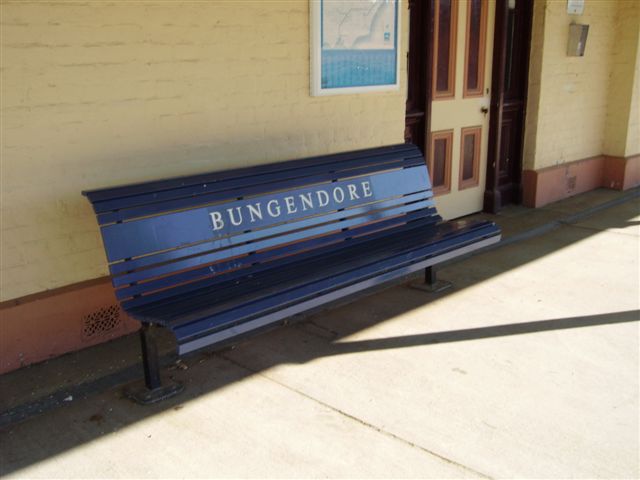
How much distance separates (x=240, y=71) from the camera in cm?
435

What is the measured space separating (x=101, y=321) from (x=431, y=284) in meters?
2.33

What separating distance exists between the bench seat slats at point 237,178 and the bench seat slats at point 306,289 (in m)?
0.70

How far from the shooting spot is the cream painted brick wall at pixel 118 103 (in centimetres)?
350

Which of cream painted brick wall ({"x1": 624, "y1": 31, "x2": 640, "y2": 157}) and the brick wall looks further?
cream painted brick wall ({"x1": 624, "y1": 31, "x2": 640, "y2": 157})

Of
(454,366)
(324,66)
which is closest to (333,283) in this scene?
(454,366)

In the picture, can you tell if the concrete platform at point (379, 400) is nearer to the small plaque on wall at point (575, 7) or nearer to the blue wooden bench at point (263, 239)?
the blue wooden bench at point (263, 239)

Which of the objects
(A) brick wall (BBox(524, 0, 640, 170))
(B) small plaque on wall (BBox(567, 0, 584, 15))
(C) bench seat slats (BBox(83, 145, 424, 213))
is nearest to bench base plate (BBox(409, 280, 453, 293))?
(C) bench seat slats (BBox(83, 145, 424, 213))

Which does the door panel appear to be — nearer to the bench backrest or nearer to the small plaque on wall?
the small plaque on wall

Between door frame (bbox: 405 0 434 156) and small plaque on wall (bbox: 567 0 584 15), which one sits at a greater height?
small plaque on wall (bbox: 567 0 584 15)

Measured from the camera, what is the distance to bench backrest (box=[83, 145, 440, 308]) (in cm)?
346

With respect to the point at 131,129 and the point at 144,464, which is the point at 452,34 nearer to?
the point at 131,129

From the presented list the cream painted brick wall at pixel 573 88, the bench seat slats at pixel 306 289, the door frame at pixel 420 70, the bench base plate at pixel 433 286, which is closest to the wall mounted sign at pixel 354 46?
the door frame at pixel 420 70

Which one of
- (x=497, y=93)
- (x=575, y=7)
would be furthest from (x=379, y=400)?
(x=575, y=7)

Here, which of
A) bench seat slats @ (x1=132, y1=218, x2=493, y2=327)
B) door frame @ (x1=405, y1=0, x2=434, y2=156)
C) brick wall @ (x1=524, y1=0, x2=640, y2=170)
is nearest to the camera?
bench seat slats @ (x1=132, y1=218, x2=493, y2=327)
